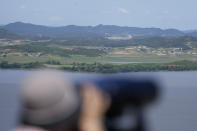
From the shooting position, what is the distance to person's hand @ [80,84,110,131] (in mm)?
435

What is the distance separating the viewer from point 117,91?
46cm

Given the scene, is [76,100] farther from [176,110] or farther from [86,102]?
[176,110]

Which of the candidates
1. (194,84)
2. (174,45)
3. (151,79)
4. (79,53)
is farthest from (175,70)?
(151,79)

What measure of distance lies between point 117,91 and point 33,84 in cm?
10

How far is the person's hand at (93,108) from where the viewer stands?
17.1 inches

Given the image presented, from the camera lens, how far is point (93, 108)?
44 centimetres

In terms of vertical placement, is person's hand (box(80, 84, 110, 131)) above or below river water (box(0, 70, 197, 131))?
above

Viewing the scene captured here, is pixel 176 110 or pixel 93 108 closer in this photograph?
pixel 93 108

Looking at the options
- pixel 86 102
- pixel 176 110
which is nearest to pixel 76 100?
pixel 86 102

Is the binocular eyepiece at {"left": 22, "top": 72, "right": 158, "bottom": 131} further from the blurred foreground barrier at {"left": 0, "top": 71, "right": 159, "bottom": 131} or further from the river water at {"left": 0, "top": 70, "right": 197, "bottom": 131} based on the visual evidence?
the river water at {"left": 0, "top": 70, "right": 197, "bottom": 131}

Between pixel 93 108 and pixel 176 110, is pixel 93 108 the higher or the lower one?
the higher one

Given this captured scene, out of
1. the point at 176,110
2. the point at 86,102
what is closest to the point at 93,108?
the point at 86,102

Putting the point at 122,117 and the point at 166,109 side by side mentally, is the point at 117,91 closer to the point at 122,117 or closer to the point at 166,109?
the point at 122,117

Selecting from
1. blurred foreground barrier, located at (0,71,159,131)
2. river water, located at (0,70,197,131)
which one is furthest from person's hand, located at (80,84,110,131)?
river water, located at (0,70,197,131)
